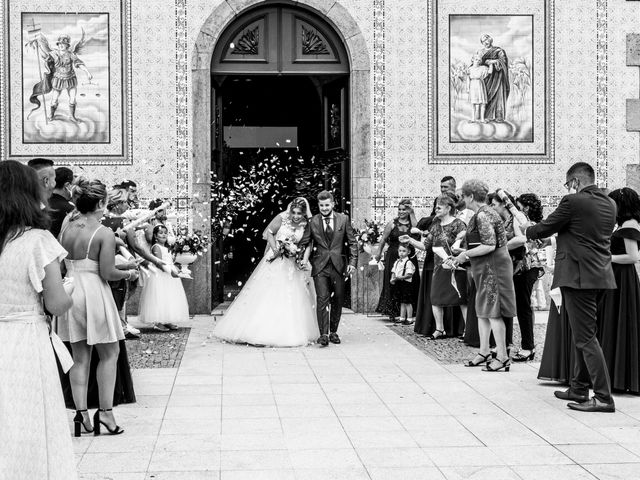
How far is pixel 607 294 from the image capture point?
8742 millimetres

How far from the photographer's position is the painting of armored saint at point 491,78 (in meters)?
15.7

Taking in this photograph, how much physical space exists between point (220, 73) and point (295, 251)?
15.0 ft

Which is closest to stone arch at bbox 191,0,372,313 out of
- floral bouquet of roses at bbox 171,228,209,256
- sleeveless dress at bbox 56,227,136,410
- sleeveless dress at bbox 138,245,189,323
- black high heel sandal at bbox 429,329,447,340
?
floral bouquet of roses at bbox 171,228,209,256

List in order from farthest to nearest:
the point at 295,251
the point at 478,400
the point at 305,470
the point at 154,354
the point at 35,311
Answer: the point at 295,251, the point at 154,354, the point at 478,400, the point at 305,470, the point at 35,311

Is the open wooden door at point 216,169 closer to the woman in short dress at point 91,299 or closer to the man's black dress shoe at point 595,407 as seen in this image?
the woman in short dress at point 91,299

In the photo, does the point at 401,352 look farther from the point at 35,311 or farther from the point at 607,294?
the point at 35,311

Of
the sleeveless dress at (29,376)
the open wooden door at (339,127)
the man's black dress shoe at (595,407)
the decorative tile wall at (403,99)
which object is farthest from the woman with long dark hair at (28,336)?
the open wooden door at (339,127)

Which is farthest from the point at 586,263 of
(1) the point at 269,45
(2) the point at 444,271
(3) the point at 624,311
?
(1) the point at 269,45

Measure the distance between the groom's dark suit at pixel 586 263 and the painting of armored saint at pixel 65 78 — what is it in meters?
9.08

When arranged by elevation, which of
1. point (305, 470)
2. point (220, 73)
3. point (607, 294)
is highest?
point (220, 73)

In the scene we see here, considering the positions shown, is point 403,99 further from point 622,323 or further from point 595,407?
point 595,407

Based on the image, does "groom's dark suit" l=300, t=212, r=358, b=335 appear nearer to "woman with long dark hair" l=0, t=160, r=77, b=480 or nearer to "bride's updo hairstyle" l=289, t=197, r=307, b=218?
"bride's updo hairstyle" l=289, t=197, r=307, b=218

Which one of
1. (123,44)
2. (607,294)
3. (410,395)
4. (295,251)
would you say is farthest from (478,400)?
(123,44)

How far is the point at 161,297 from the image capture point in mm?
13414
